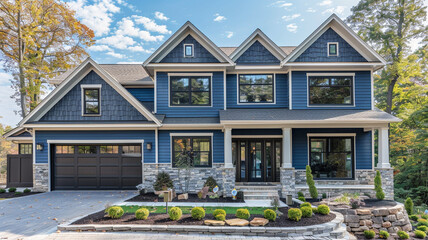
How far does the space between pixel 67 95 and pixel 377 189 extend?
552 inches

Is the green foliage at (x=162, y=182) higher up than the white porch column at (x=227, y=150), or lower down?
lower down

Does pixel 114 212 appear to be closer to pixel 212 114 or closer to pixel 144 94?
pixel 212 114

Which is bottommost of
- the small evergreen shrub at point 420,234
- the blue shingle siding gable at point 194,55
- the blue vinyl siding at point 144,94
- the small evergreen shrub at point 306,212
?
the small evergreen shrub at point 420,234

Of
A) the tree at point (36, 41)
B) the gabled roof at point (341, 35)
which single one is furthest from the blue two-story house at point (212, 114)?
the tree at point (36, 41)

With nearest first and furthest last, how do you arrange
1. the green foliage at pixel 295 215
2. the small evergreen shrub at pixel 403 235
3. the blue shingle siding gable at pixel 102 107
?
the green foliage at pixel 295 215, the small evergreen shrub at pixel 403 235, the blue shingle siding gable at pixel 102 107

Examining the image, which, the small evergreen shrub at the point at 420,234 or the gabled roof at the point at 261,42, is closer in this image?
the small evergreen shrub at the point at 420,234

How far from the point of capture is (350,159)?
11180mm

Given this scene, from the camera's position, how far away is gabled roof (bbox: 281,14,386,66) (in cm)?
1090

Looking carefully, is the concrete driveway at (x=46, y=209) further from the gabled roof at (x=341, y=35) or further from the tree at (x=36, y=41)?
the gabled roof at (x=341, y=35)

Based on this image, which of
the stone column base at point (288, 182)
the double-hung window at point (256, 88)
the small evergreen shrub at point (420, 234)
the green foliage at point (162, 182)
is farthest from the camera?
the double-hung window at point (256, 88)

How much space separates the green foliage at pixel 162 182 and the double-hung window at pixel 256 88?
17.0ft

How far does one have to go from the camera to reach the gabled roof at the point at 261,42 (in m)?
11.3

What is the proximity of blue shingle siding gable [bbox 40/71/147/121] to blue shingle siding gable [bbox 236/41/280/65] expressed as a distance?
19.1 feet

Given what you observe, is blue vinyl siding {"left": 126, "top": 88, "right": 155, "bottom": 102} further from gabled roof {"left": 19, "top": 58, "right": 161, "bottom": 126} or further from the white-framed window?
the white-framed window
